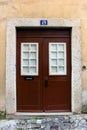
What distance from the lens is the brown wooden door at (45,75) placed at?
11969 millimetres

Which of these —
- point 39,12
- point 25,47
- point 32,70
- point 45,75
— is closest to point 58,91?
point 45,75

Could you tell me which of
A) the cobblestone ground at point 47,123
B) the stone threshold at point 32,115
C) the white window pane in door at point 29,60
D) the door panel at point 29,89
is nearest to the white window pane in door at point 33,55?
the white window pane in door at point 29,60

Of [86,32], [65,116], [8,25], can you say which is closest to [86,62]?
[86,32]

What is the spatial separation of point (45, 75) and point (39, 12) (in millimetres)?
1745

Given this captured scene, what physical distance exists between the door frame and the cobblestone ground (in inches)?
23.9

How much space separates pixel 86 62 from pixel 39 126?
7.33ft

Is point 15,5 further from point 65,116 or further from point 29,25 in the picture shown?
point 65,116

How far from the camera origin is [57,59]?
11977 millimetres

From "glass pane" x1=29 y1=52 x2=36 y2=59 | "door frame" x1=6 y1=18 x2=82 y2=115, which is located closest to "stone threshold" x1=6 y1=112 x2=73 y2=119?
"door frame" x1=6 y1=18 x2=82 y2=115

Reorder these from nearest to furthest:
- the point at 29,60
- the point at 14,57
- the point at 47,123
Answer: the point at 47,123 < the point at 14,57 < the point at 29,60

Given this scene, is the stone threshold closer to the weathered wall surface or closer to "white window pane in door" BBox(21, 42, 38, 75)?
the weathered wall surface

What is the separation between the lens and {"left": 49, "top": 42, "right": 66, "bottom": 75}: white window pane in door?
1198 cm

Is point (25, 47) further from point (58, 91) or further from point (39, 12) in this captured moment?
point (58, 91)

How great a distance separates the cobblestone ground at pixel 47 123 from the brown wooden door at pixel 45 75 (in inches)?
30.2
